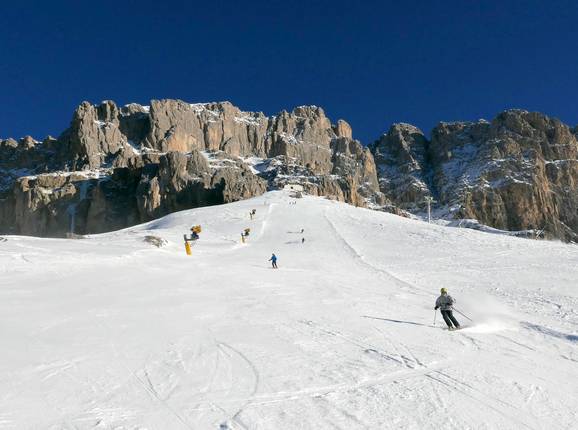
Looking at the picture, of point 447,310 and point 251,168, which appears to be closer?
point 447,310

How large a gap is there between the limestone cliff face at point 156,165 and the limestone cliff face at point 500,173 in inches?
991

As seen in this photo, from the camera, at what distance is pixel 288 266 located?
25484 mm

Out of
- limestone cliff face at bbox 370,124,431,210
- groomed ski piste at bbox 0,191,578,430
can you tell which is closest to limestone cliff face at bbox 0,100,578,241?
limestone cliff face at bbox 370,124,431,210

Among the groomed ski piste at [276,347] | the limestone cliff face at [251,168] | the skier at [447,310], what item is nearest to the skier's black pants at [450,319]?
the skier at [447,310]

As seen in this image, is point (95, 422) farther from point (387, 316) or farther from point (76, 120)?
point (76, 120)

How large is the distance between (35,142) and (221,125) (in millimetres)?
69511

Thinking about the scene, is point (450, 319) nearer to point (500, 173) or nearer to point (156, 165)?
point (156, 165)

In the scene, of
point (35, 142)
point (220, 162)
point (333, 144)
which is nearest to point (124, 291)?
point (220, 162)

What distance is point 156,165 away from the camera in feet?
379

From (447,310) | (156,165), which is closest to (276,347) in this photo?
(447,310)

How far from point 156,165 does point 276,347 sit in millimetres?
114093

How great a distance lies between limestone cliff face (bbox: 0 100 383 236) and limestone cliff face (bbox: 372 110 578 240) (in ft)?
82.6

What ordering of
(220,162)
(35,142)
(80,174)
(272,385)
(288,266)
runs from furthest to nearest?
(35,142), (220,162), (80,174), (288,266), (272,385)

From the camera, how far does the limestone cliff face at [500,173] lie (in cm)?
14238
